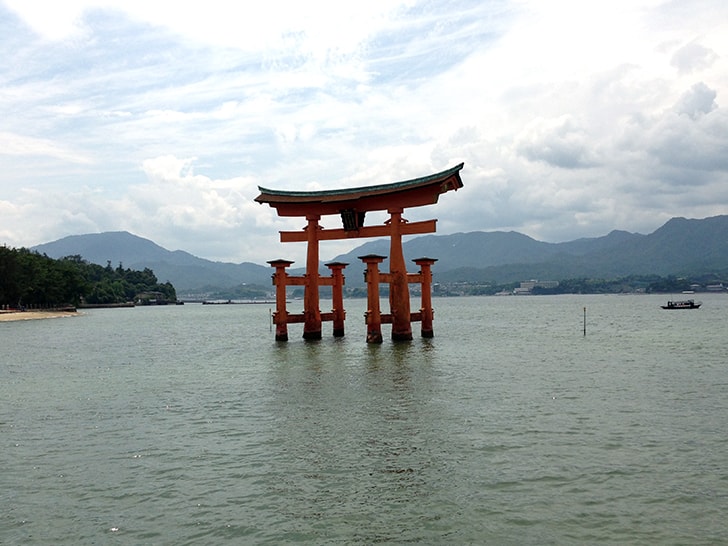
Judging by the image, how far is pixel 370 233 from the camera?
33.7 metres

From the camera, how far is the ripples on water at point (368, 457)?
8.05 m

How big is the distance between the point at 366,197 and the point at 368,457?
862 inches

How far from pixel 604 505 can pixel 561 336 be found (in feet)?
119

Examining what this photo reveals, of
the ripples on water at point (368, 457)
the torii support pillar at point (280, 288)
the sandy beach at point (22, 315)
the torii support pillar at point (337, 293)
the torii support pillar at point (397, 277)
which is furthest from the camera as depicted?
the sandy beach at point (22, 315)

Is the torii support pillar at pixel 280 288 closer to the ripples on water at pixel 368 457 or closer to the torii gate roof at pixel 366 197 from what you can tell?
the torii gate roof at pixel 366 197

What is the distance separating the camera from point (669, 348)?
32562mm

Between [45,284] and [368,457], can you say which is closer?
[368,457]

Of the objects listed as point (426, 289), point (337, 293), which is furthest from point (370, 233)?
point (337, 293)

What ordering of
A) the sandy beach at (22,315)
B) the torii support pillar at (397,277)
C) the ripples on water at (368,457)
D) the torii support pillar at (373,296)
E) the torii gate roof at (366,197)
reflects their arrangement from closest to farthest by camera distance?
the ripples on water at (368,457)
the torii gate roof at (366,197)
the torii support pillar at (397,277)
the torii support pillar at (373,296)
the sandy beach at (22,315)

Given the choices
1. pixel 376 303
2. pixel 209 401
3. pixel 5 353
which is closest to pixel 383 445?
pixel 209 401

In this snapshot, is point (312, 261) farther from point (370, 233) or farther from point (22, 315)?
point (22, 315)

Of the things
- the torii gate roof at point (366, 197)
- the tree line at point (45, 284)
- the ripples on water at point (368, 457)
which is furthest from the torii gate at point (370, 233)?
the tree line at point (45, 284)

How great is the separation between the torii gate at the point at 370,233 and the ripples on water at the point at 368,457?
348 inches

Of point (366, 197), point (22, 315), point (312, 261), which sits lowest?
point (22, 315)
